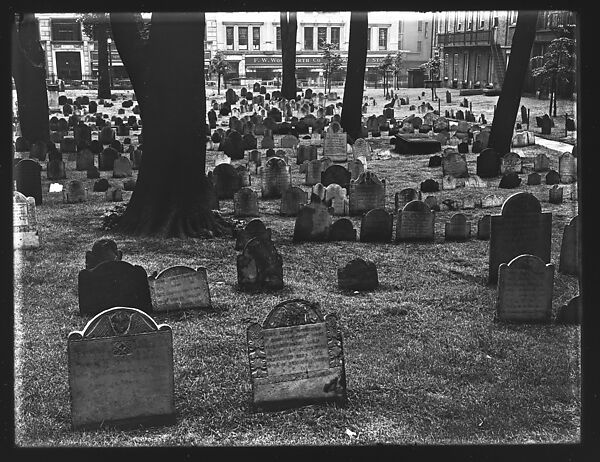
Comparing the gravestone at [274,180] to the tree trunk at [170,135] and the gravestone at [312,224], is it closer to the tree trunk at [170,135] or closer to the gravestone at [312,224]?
the tree trunk at [170,135]

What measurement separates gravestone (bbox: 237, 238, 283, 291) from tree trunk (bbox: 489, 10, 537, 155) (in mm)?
9912

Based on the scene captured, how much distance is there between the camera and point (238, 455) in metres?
4.75

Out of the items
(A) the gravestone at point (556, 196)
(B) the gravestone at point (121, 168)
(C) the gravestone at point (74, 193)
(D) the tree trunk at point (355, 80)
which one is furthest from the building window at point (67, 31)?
(A) the gravestone at point (556, 196)

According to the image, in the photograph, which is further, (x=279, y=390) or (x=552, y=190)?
(x=552, y=190)

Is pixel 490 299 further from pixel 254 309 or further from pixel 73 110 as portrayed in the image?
pixel 73 110

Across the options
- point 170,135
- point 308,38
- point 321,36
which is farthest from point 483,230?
point 321,36

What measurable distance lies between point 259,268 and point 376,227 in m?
2.54

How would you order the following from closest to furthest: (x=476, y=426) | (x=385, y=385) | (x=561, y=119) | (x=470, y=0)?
(x=470, y=0) < (x=476, y=426) < (x=385, y=385) < (x=561, y=119)

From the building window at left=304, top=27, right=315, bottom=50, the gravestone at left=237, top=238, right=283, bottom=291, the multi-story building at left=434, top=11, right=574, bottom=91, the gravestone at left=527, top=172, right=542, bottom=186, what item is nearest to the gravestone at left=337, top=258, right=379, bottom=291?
the gravestone at left=237, top=238, right=283, bottom=291

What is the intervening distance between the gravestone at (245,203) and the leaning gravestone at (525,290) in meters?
5.39

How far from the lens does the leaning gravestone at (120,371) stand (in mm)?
5164

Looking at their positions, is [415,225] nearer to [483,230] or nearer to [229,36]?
[483,230]

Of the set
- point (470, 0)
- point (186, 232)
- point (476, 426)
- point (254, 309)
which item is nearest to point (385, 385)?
point (476, 426)

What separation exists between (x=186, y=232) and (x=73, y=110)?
71.4 feet
